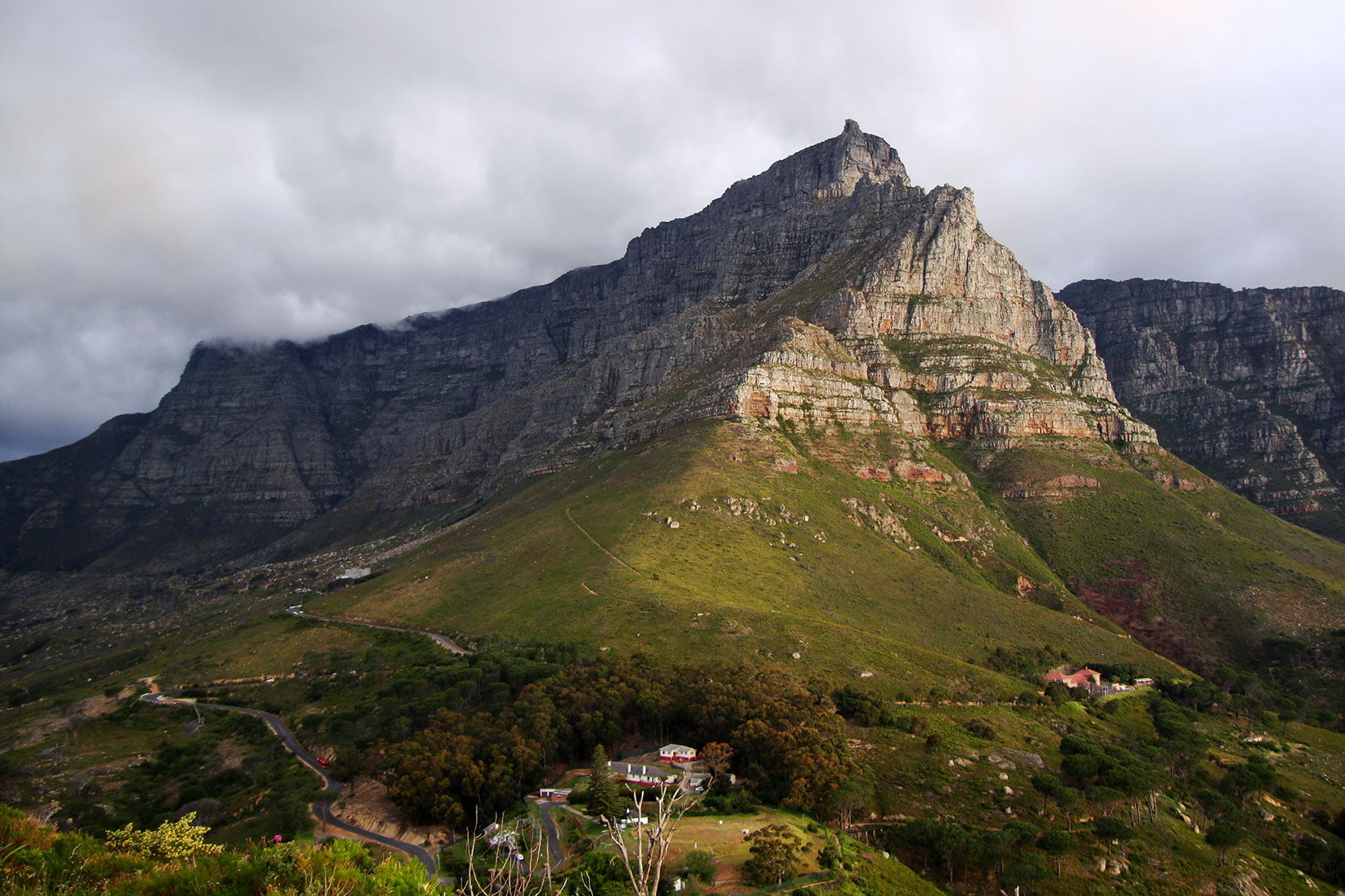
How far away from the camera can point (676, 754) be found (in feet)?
202

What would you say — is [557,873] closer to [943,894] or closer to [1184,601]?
[943,894]

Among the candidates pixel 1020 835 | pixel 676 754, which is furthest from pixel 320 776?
pixel 1020 835

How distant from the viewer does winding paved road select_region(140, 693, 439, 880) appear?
52219mm

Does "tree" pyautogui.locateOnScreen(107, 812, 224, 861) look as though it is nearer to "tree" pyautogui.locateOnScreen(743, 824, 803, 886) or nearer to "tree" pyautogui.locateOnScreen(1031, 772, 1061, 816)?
"tree" pyautogui.locateOnScreen(743, 824, 803, 886)

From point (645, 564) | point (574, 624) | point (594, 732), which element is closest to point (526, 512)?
point (645, 564)

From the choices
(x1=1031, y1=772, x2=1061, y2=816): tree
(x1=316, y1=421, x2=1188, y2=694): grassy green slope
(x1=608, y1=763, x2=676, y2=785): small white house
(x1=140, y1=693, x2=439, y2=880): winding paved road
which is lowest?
(x1=1031, y1=772, x2=1061, y2=816): tree

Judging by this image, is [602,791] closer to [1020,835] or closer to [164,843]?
[164,843]

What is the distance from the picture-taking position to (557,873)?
142 ft

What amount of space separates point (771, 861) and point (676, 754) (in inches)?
782

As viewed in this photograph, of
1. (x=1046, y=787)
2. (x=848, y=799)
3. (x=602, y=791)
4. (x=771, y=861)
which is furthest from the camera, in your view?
(x=1046, y=787)

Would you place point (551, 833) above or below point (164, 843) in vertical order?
below

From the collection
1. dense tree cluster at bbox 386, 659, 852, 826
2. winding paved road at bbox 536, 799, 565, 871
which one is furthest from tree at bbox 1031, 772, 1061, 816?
winding paved road at bbox 536, 799, 565, 871

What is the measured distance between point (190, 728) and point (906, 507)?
4545 inches

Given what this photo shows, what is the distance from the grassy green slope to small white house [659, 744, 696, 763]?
54.5 feet
